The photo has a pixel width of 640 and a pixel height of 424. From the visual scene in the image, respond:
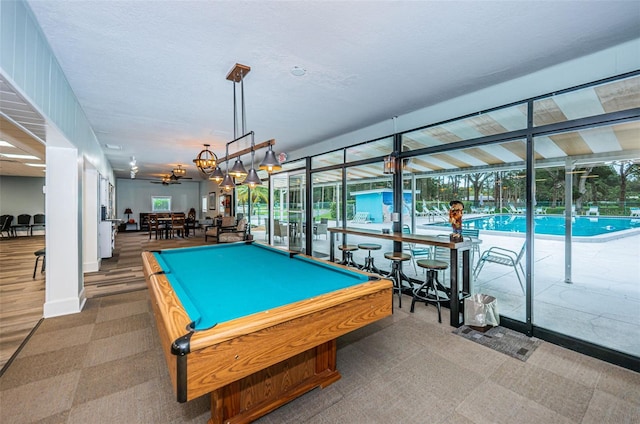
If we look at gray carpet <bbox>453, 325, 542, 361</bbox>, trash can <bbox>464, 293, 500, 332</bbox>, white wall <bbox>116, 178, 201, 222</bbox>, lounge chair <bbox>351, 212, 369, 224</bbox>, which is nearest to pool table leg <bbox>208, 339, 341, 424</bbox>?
gray carpet <bbox>453, 325, 542, 361</bbox>

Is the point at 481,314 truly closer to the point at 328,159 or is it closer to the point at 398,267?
the point at 398,267

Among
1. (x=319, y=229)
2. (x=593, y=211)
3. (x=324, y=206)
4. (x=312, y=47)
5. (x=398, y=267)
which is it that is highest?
(x=312, y=47)

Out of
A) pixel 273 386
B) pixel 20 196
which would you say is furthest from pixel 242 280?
pixel 20 196

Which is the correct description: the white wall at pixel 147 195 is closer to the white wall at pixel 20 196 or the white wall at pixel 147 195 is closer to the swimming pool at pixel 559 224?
the white wall at pixel 20 196

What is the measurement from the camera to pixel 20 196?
10.6 metres

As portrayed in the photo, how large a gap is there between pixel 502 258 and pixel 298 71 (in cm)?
341

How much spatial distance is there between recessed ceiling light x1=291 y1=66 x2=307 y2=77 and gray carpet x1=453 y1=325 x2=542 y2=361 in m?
Answer: 3.14

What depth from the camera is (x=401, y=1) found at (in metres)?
1.78

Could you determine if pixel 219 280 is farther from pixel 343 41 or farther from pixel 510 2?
pixel 510 2

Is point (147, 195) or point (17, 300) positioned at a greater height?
point (147, 195)

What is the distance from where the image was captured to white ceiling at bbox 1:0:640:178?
1855mm

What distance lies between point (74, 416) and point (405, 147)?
442 cm

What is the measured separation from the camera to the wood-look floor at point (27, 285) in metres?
2.88

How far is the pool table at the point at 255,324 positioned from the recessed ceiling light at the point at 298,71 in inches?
76.0
